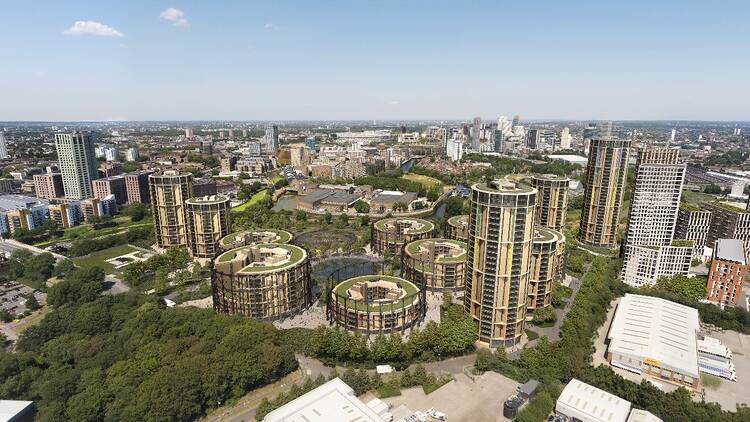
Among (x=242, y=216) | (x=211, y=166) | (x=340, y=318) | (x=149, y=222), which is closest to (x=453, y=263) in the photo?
(x=340, y=318)

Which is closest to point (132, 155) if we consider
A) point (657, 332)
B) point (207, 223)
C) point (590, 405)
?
point (207, 223)

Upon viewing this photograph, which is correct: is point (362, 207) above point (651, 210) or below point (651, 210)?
below

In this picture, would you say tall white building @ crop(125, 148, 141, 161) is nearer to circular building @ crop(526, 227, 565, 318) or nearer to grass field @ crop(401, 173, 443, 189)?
grass field @ crop(401, 173, 443, 189)

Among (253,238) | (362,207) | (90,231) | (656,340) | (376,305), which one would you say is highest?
(253,238)

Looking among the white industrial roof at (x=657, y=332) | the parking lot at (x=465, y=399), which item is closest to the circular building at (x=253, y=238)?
the parking lot at (x=465, y=399)

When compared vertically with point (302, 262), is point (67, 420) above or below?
below

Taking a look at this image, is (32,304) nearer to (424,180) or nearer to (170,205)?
(170,205)

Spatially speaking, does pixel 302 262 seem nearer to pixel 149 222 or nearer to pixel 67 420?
pixel 67 420
